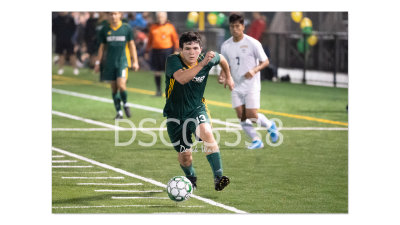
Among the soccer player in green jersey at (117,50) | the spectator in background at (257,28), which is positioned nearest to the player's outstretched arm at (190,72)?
the soccer player in green jersey at (117,50)

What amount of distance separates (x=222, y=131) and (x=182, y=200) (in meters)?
5.69

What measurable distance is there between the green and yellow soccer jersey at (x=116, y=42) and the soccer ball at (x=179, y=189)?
22.1 feet

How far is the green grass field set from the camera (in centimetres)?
994

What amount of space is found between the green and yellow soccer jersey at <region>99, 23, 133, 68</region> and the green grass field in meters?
1.05

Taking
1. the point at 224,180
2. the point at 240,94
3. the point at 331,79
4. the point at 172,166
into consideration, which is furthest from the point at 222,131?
the point at 331,79

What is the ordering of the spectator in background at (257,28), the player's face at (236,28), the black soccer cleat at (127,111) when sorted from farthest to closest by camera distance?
1. the spectator in background at (257,28)
2. the black soccer cleat at (127,111)
3. the player's face at (236,28)

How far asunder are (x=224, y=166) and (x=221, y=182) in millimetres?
2486

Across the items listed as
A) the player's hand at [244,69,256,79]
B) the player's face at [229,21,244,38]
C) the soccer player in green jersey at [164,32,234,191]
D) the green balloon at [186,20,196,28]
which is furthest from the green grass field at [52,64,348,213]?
the green balloon at [186,20,196,28]

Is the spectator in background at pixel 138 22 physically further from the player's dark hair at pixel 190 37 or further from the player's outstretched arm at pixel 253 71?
the player's dark hair at pixel 190 37

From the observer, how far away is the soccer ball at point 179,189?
31.7 feet

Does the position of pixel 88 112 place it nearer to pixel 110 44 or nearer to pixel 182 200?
pixel 110 44

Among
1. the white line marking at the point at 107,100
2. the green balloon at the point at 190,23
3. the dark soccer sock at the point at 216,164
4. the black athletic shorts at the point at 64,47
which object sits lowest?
the white line marking at the point at 107,100

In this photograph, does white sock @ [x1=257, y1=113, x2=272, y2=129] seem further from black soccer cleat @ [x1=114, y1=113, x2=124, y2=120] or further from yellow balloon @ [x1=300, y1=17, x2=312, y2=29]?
yellow balloon @ [x1=300, y1=17, x2=312, y2=29]

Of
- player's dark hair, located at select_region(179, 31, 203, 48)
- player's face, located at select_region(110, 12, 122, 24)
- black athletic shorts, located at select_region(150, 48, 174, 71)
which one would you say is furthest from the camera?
black athletic shorts, located at select_region(150, 48, 174, 71)
